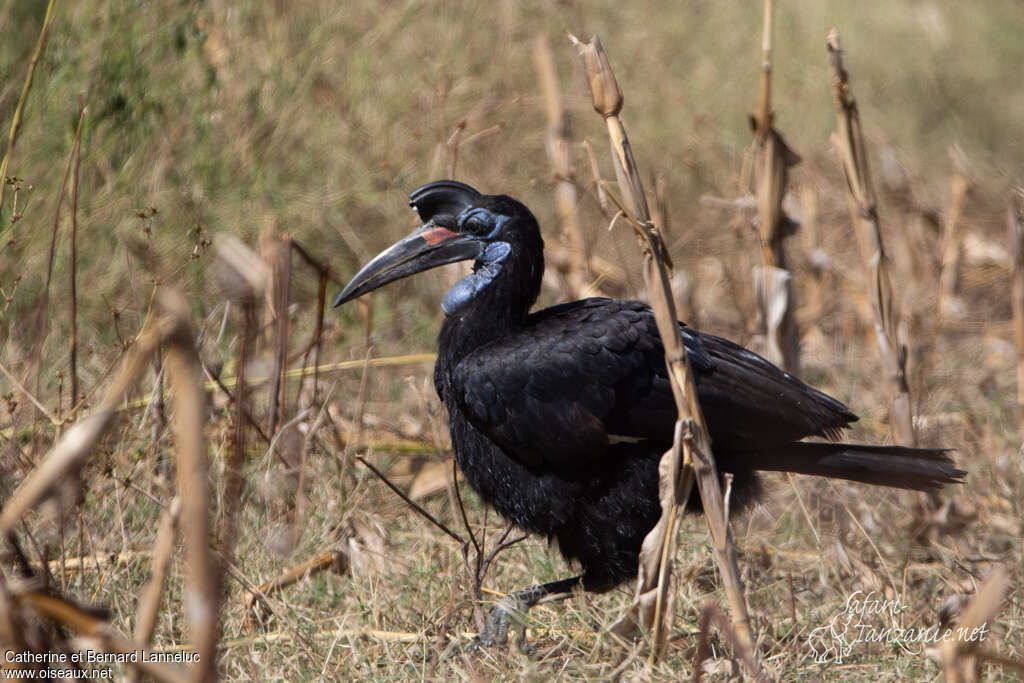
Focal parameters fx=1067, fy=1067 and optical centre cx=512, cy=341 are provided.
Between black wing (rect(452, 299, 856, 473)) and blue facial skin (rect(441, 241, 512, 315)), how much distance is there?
0.22 m

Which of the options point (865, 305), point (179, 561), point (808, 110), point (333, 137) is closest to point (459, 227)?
point (179, 561)

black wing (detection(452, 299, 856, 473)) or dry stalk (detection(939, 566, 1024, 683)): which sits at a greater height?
dry stalk (detection(939, 566, 1024, 683))

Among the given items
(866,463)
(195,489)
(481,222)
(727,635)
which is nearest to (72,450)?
(195,489)

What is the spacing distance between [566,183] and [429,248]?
108cm

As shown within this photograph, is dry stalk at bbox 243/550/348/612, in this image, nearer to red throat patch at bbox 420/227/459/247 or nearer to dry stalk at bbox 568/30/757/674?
red throat patch at bbox 420/227/459/247

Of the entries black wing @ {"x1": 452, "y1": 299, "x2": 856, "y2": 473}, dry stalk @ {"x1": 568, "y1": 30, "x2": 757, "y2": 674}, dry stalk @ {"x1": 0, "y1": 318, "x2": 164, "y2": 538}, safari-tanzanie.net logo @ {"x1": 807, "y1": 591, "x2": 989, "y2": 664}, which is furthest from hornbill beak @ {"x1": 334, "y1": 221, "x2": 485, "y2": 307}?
dry stalk @ {"x1": 0, "y1": 318, "x2": 164, "y2": 538}

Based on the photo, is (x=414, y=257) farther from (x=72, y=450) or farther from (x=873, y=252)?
(x=72, y=450)

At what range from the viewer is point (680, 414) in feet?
6.88

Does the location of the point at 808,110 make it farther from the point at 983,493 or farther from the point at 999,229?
the point at 983,493

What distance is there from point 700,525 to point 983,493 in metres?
0.98

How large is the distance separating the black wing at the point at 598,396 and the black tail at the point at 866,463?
0.07 meters

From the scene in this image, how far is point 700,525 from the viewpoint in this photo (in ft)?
10.9

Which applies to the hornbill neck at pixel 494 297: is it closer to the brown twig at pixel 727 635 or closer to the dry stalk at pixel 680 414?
the dry stalk at pixel 680 414

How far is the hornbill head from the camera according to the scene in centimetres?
290
